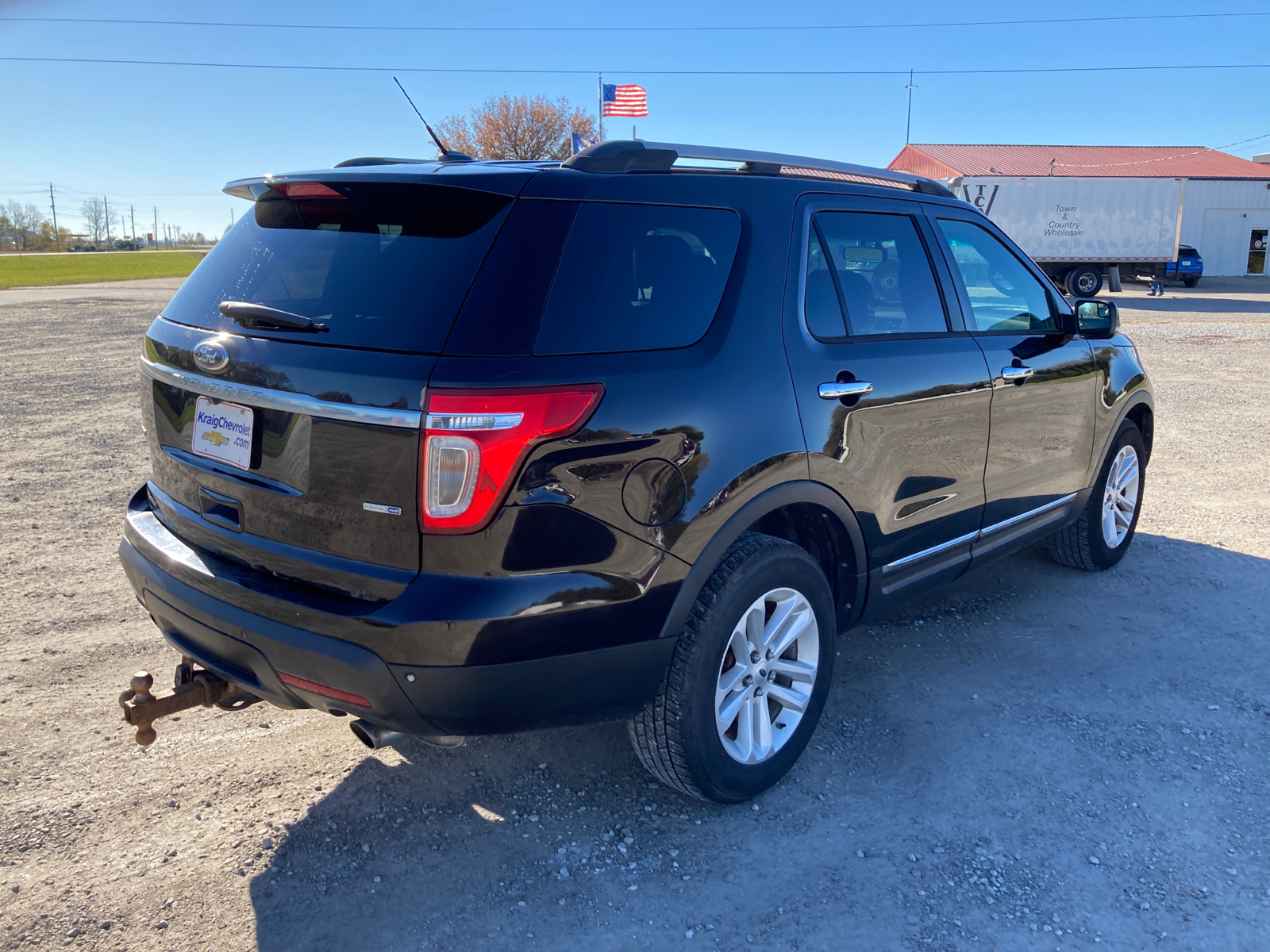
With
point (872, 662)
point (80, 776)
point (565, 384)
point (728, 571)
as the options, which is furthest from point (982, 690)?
point (80, 776)

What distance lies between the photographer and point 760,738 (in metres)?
2.95

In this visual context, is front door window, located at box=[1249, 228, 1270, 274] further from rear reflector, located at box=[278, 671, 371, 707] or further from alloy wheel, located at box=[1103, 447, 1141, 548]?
rear reflector, located at box=[278, 671, 371, 707]

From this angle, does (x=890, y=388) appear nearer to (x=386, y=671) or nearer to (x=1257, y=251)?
(x=386, y=671)

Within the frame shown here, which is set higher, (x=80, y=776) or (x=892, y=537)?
(x=892, y=537)

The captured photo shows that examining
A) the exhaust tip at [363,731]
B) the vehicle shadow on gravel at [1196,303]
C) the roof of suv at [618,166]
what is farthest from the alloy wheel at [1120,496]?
the vehicle shadow on gravel at [1196,303]

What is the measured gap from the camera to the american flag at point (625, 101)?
96.2 ft

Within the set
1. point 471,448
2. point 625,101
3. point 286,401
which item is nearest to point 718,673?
point 471,448

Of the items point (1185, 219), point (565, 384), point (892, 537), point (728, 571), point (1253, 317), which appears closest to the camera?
point (565, 384)

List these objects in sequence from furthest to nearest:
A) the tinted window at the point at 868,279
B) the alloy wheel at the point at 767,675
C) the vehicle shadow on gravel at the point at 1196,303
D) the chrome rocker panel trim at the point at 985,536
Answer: the vehicle shadow on gravel at the point at 1196,303 → the chrome rocker panel trim at the point at 985,536 → the tinted window at the point at 868,279 → the alloy wheel at the point at 767,675

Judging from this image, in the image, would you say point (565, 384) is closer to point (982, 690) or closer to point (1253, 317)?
point (982, 690)

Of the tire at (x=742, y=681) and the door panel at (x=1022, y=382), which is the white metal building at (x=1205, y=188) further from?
the tire at (x=742, y=681)

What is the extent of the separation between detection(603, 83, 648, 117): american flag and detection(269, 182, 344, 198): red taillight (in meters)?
28.5

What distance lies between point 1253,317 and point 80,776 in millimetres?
26189

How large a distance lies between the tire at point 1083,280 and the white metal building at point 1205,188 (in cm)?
1223
